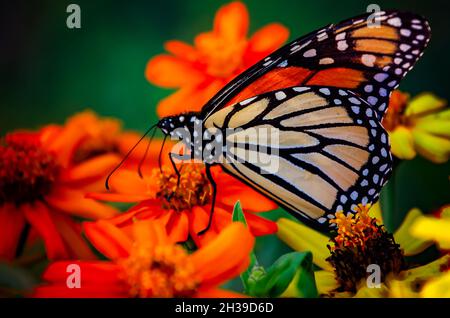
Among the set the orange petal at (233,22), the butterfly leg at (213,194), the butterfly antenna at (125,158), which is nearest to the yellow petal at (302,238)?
the butterfly leg at (213,194)

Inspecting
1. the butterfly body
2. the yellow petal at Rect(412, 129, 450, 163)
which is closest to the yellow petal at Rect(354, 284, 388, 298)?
the butterfly body

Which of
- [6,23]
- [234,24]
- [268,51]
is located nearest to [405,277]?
[268,51]

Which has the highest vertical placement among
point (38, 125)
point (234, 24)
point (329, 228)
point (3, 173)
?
point (234, 24)

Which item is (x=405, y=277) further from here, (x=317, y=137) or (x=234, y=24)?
(x=234, y=24)

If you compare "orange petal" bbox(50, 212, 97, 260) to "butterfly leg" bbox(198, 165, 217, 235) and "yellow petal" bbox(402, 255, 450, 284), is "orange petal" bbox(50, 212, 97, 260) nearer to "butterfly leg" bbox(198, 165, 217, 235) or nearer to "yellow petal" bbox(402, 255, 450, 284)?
"butterfly leg" bbox(198, 165, 217, 235)
